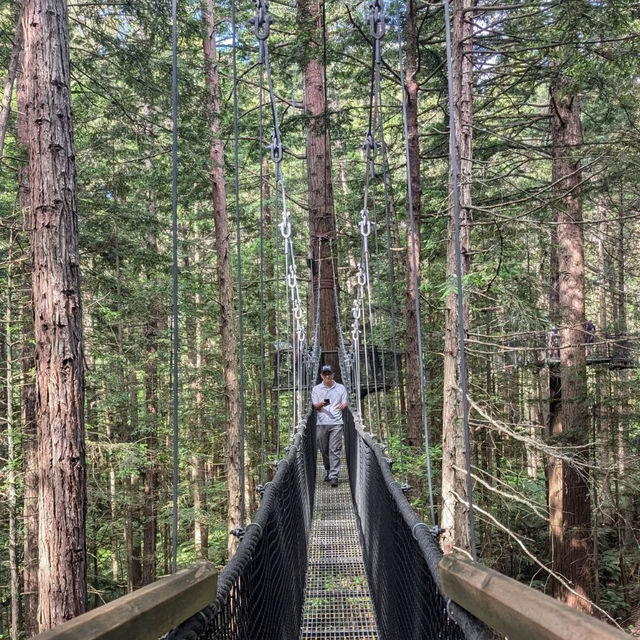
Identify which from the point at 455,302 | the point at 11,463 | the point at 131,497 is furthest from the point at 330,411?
the point at 131,497

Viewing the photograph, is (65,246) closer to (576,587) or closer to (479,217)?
(479,217)

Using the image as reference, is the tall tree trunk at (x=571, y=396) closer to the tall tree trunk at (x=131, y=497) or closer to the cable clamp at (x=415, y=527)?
the cable clamp at (x=415, y=527)

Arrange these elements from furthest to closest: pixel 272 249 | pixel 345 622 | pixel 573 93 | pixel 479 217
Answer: pixel 272 249, pixel 479 217, pixel 573 93, pixel 345 622

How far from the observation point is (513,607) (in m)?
0.65

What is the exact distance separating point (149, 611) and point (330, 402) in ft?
12.4

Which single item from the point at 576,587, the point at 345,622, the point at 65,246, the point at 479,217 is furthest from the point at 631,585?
the point at 65,246

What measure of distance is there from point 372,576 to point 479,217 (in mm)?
4956

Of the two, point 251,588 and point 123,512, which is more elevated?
point 251,588

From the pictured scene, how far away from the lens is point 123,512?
9773mm

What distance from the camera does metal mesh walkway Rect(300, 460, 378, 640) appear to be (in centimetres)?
248

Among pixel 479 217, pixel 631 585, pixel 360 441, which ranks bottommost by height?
pixel 631 585

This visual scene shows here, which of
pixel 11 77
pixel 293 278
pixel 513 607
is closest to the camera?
pixel 513 607

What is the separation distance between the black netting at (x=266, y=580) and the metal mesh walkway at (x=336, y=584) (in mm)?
125

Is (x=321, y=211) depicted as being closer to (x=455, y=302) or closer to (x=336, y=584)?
(x=455, y=302)
